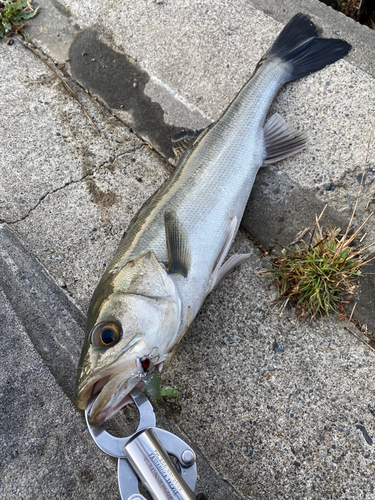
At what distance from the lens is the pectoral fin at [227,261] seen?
2674 millimetres

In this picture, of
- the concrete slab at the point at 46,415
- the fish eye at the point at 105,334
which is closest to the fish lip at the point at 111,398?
the fish eye at the point at 105,334

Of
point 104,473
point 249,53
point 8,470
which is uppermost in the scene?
point 249,53

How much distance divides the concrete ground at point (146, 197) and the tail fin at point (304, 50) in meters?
0.11

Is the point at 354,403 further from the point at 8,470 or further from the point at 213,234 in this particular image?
the point at 8,470

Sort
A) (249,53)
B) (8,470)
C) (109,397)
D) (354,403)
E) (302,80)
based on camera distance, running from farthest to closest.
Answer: (249,53) → (302,80) → (354,403) → (8,470) → (109,397)

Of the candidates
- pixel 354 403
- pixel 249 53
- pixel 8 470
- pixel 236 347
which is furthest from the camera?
pixel 249 53

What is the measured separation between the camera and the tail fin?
3.33 m

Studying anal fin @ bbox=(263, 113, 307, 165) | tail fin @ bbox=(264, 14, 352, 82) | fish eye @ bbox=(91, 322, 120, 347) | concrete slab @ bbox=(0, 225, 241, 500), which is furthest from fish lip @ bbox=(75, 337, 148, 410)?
tail fin @ bbox=(264, 14, 352, 82)

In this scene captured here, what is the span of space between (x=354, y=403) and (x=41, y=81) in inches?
163

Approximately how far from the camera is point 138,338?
2123 millimetres

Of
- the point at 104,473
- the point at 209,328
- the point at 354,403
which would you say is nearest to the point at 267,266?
the point at 209,328

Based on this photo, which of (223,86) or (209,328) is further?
(223,86)

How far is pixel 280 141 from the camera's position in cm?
309

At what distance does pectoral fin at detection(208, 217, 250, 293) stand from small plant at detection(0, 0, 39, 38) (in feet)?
12.1
